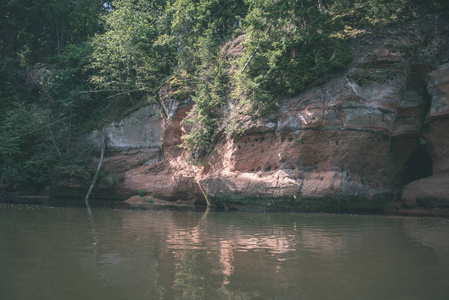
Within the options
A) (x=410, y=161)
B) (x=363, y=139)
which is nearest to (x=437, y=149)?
(x=410, y=161)

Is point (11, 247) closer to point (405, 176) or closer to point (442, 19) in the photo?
point (405, 176)

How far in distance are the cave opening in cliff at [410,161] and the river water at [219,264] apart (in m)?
8.66

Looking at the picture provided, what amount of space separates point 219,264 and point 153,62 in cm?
2063

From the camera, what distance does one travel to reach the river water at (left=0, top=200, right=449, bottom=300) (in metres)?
3.76

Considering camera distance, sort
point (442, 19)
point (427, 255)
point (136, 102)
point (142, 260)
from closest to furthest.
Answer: point (142, 260) → point (427, 255) → point (442, 19) → point (136, 102)

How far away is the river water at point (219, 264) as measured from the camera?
3.76 m

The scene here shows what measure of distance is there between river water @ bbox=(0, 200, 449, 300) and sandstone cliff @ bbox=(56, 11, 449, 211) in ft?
20.9

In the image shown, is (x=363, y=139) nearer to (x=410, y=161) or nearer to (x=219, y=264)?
(x=410, y=161)

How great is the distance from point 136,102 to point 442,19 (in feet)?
64.5

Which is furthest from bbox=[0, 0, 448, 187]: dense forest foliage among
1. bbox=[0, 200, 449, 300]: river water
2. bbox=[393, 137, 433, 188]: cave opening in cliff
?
bbox=[0, 200, 449, 300]: river water

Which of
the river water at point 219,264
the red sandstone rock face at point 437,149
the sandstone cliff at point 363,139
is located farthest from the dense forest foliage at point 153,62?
the river water at point 219,264

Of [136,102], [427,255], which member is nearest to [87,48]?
[136,102]

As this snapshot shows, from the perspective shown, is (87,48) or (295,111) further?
(87,48)

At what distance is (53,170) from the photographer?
72.7 feet
